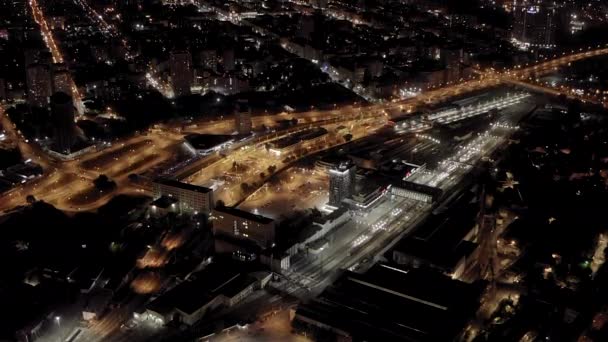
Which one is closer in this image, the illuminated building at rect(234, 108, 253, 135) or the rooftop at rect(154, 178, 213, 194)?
the rooftop at rect(154, 178, 213, 194)

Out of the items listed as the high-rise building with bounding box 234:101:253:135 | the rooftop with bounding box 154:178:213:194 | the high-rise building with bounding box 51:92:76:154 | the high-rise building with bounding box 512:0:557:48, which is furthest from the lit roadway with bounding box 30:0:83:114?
the high-rise building with bounding box 512:0:557:48

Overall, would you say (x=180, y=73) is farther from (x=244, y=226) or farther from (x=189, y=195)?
(x=244, y=226)

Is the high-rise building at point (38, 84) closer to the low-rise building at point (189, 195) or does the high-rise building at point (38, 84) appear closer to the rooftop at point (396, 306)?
the low-rise building at point (189, 195)

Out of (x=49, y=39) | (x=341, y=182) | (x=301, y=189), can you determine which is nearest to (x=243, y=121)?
(x=301, y=189)

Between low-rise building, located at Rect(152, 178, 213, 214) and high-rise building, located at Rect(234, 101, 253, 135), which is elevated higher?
high-rise building, located at Rect(234, 101, 253, 135)

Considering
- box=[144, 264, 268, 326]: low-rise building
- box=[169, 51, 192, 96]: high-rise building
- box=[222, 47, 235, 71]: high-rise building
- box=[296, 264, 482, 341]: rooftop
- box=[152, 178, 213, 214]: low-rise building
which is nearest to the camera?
box=[296, 264, 482, 341]: rooftop

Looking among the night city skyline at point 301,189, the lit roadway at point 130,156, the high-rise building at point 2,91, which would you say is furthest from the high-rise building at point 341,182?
the high-rise building at point 2,91

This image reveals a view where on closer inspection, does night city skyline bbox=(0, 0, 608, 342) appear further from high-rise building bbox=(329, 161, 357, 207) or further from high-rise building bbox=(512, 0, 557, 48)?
high-rise building bbox=(512, 0, 557, 48)
